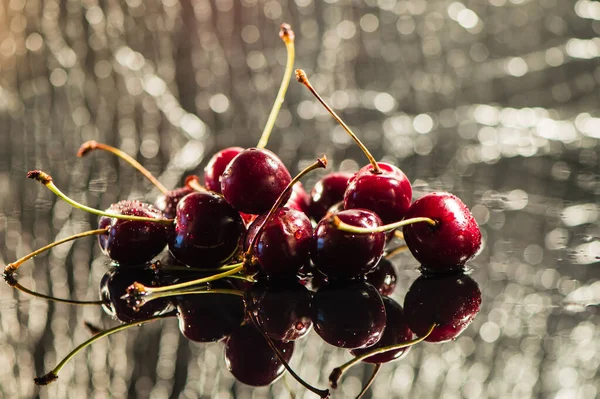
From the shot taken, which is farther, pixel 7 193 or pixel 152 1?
pixel 152 1

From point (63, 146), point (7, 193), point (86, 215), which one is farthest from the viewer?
point (63, 146)

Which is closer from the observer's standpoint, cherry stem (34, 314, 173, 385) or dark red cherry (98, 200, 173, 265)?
cherry stem (34, 314, 173, 385)

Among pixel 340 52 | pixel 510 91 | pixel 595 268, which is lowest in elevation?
pixel 510 91

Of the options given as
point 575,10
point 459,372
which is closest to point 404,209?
point 459,372

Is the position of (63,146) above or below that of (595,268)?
below

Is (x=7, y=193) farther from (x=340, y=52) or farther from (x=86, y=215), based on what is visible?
(x=340, y=52)

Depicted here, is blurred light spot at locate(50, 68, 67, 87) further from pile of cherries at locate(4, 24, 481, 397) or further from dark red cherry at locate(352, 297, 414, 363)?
dark red cherry at locate(352, 297, 414, 363)

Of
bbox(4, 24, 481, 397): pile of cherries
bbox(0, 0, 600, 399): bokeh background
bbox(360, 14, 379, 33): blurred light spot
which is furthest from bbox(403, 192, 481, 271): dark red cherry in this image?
bbox(360, 14, 379, 33): blurred light spot

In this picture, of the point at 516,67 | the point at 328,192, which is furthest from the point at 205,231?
the point at 516,67

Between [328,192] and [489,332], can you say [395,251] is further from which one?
[489,332]
